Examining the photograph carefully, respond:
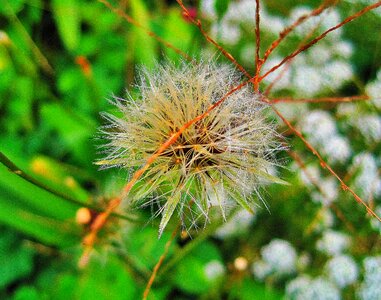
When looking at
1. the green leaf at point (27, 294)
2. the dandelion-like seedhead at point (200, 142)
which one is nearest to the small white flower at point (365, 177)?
the dandelion-like seedhead at point (200, 142)

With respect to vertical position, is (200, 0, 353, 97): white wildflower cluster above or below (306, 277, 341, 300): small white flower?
above

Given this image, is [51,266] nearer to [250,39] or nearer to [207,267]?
[207,267]

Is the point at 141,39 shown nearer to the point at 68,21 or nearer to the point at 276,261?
the point at 68,21

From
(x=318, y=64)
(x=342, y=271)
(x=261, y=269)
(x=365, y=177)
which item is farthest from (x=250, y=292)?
(x=318, y=64)

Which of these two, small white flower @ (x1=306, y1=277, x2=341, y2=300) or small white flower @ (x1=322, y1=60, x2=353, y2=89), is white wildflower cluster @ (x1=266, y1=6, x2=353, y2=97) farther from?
small white flower @ (x1=306, y1=277, x2=341, y2=300)

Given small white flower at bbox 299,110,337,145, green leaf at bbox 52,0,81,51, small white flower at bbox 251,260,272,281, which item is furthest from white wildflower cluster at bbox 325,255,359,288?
green leaf at bbox 52,0,81,51
